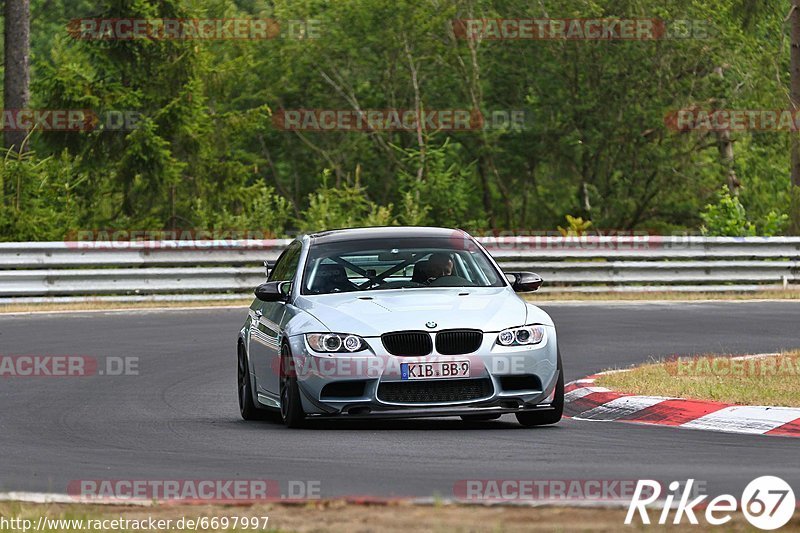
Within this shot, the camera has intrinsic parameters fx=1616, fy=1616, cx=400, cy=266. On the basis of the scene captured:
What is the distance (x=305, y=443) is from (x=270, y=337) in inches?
76.0

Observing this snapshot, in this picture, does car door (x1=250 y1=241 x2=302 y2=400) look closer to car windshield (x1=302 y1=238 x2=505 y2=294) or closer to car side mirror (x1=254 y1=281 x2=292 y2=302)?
car side mirror (x1=254 y1=281 x2=292 y2=302)

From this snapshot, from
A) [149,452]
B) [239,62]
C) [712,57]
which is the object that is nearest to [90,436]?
[149,452]

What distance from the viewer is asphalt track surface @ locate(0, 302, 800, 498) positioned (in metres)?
8.59

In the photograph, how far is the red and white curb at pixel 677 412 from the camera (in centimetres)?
1105

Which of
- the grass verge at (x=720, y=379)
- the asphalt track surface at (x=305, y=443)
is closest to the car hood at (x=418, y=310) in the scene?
the asphalt track surface at (x=305, y=443)

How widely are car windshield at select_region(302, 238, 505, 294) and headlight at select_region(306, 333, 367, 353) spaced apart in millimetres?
1000

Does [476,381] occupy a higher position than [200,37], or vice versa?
[200,37]

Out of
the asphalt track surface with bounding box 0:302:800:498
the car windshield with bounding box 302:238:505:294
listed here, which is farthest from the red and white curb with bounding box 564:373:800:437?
the car windshield with bounding box 302:238:505:294

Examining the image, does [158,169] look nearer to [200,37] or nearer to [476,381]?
[200,37]

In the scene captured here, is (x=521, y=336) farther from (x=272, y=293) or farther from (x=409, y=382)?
(x=272, y=293)

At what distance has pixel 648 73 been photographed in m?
42.5

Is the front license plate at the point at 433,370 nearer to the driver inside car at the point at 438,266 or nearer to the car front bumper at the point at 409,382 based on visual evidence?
the car front bumper at the point at 409,382

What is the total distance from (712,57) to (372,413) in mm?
31815

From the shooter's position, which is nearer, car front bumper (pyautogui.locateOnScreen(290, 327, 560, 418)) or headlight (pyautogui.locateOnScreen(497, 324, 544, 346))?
car front bumper (pyautogui.locateOnScreen(290, 327, 560, 418))
